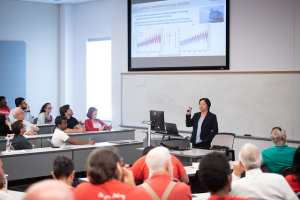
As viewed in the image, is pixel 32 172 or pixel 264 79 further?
pixel 264 79

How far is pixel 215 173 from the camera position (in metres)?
1.95

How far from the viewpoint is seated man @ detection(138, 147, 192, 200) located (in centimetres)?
254

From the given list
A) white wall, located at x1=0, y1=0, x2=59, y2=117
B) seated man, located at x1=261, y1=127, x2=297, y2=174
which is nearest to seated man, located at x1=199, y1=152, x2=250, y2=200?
seated man, located at x1=261, y1=127, x2=297, y2=174

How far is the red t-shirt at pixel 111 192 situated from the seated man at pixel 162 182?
1.63ft

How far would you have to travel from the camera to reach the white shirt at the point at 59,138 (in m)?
6.12

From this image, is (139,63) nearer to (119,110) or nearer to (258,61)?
(119,110)

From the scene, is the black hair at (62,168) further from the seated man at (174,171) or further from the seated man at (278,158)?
the seated man at (278,158)

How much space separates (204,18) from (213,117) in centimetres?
227

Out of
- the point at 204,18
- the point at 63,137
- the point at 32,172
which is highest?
the point at 204,18

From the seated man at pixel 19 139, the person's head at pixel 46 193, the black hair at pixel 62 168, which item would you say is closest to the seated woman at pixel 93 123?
the seated man at pixel 19 139

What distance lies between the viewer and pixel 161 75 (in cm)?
823

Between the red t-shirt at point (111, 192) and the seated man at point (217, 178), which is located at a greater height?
the seated man at point (217, 178)

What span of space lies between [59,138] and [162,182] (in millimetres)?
3905

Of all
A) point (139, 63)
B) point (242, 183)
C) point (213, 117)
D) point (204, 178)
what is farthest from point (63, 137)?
point (204, 178)
